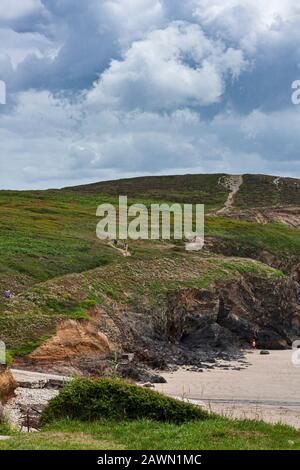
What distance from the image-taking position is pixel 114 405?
76.3 ft

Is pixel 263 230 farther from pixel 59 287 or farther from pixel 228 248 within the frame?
pixel 59 287

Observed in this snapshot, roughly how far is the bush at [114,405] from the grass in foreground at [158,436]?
81 centimetres

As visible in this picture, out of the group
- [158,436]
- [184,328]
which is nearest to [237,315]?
[184,328]

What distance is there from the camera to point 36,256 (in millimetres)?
57625

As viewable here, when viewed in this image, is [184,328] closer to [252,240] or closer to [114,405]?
[252,240]

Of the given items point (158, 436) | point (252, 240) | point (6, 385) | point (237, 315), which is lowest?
point (237, 315)

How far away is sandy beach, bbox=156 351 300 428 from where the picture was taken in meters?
31.6

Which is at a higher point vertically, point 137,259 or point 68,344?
point 137,259

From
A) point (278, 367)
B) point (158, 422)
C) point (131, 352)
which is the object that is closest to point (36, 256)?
point (131, 352)

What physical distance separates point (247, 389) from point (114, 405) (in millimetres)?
17015

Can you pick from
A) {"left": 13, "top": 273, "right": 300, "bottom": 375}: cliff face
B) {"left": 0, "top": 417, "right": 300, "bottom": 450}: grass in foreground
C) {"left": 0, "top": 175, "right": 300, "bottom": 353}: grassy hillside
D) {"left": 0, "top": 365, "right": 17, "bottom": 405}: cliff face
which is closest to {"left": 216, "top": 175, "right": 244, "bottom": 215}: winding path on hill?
{"left": 0, "top": 175, "right": 300, "bottom": 353}: grassy hillside

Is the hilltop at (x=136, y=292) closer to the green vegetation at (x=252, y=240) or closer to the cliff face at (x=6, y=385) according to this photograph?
the green vegetation at (x=252, y=240)

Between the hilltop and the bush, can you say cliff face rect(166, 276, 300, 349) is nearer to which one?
the hilltop

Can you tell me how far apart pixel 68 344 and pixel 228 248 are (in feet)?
143
